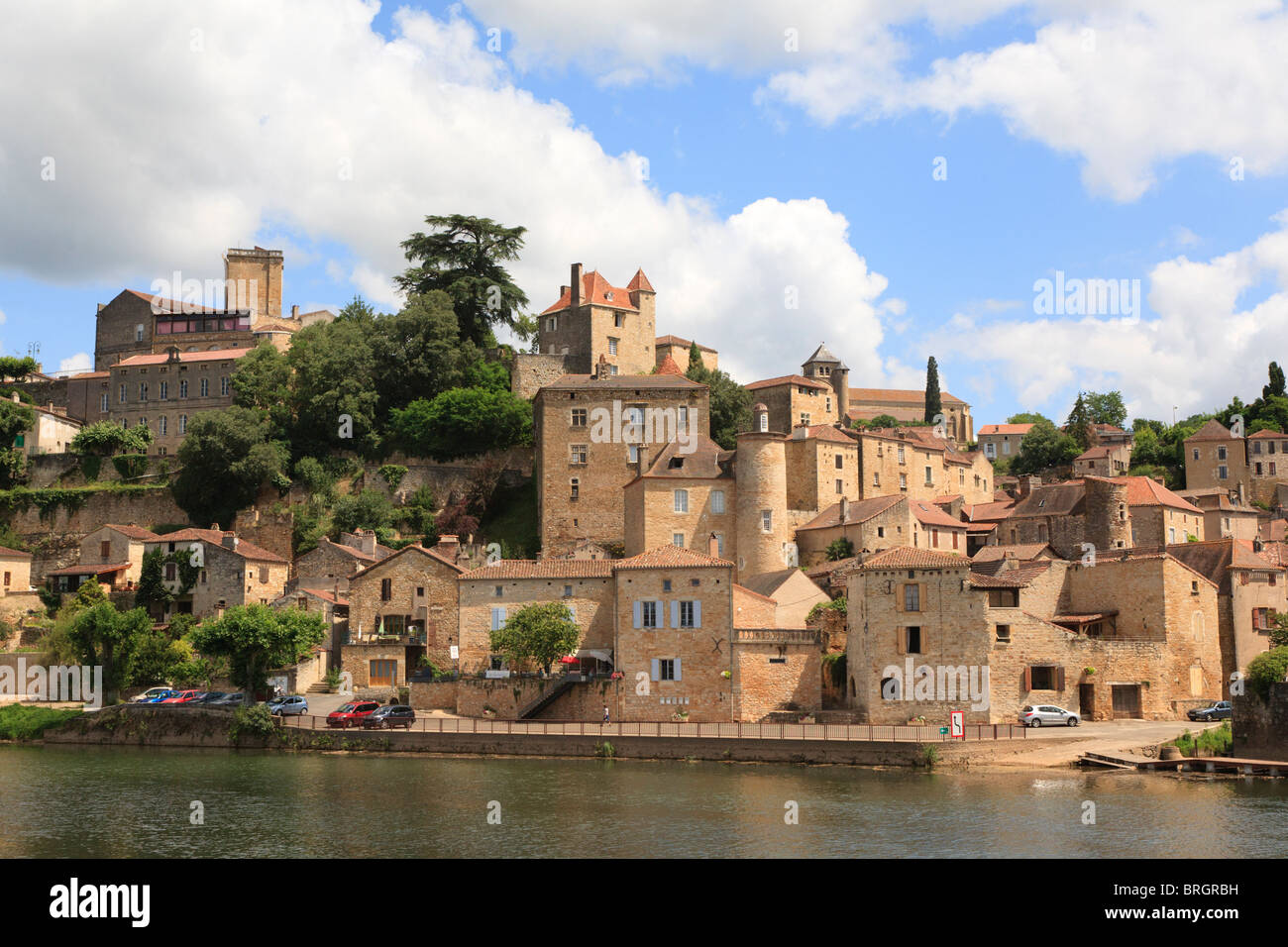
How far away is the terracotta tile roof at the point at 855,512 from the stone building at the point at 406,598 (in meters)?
18.8

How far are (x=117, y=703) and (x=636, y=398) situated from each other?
29357 millimetres

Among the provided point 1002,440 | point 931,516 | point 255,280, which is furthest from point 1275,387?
point 255,280

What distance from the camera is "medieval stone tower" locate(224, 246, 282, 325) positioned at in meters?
102

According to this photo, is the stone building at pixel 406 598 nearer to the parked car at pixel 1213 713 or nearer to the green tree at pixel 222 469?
the green tree at pixel 222 469

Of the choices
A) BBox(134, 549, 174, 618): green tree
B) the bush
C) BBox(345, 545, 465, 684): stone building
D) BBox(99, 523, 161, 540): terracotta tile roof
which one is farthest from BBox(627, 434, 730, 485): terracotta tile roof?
BBox(99, 523, 161, 540): terracotta tile roof

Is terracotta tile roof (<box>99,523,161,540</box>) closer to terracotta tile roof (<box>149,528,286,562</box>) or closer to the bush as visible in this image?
terracotta tile roof (<box>149,528,286,562</box>)

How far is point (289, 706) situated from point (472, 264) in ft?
128

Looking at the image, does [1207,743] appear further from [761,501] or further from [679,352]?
[679,352]

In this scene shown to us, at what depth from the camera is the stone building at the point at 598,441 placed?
6500 centimetres

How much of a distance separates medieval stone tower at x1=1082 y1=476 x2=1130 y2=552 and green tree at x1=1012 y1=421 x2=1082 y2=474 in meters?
40.7

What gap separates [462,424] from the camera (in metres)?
70.5

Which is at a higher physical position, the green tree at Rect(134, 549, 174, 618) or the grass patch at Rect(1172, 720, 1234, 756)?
the green tree at Rect(134, 549, 174, 618)

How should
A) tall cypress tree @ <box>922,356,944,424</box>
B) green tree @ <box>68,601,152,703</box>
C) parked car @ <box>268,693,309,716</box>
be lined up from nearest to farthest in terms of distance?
parked car @ <box>268,693,309,716</box>, green tree @ <box>68,601,152,703</box>, tall cypress tree @ <box>922,356,944,424</box>

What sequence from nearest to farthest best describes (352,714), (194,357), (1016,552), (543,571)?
(352,714) < (543,571) < (1016,552) < (194,357)
